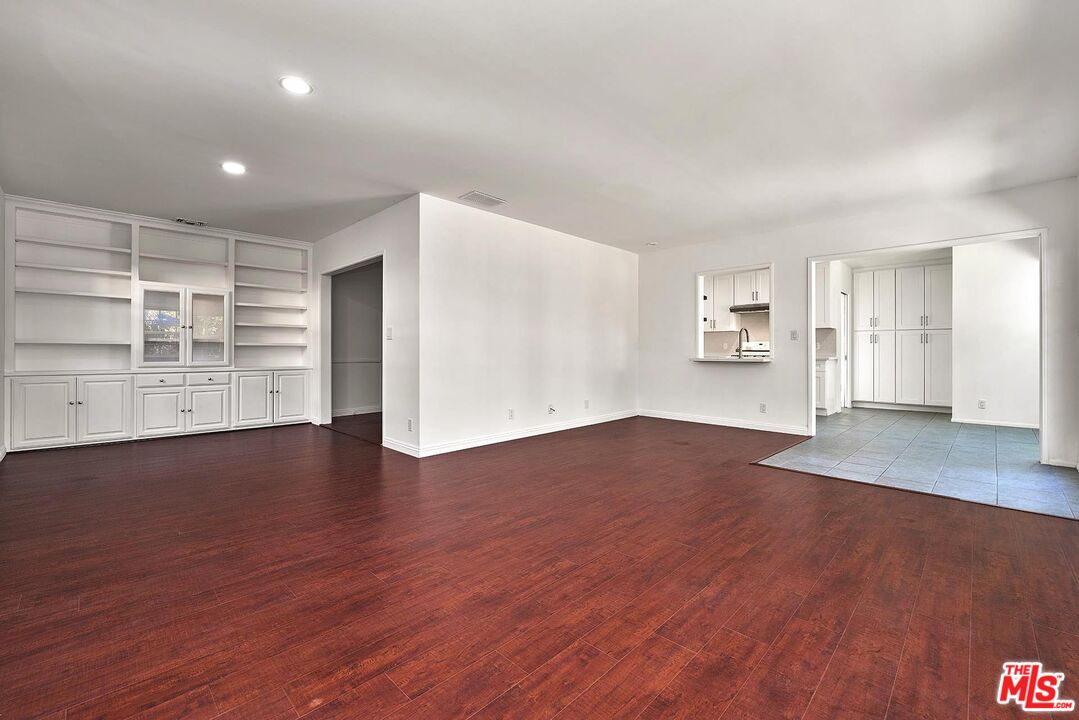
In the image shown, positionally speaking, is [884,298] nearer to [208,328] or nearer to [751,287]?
[751,287]

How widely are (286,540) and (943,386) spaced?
30.6 ft

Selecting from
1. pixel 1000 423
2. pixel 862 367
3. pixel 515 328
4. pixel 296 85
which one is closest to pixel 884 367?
pixel 862 367

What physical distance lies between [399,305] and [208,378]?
2944mm

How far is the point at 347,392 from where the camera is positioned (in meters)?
7.97

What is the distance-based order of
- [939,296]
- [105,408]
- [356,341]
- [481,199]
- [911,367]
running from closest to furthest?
[481,199] < [105,408] < [939,296] < [911,367] < [356,341]

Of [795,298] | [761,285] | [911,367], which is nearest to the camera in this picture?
[795,298]

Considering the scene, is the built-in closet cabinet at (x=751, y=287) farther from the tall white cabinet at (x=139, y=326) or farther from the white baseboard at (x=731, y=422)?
the tall white cabinet at (x=139, y=326)

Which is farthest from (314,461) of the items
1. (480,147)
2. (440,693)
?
(440,693)

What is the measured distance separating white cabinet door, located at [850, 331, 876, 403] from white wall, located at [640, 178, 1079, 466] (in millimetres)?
3548

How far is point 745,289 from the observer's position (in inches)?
299

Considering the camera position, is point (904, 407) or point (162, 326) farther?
point (904, 407)

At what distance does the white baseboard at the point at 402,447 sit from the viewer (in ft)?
15.6

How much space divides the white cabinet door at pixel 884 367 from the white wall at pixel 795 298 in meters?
3.58

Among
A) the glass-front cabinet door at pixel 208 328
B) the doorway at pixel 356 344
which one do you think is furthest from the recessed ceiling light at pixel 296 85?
the doorway at pixel 356 344
